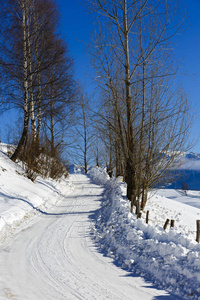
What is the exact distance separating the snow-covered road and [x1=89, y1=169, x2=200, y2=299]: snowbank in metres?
0.22

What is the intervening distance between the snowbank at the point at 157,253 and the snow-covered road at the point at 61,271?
223mm

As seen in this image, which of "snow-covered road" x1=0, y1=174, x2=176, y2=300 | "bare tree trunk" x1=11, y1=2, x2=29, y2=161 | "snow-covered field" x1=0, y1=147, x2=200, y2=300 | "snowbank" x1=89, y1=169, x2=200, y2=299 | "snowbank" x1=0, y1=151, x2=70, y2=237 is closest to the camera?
"snow-covered road" x1=0, y1=174, x2=176, y2=300

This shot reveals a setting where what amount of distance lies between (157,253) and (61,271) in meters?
1.67

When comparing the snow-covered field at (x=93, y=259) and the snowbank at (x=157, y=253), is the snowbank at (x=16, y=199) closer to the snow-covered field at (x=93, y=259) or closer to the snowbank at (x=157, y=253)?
the snow-covered field at (x=93, y=259)

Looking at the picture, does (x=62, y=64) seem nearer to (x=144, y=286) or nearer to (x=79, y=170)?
(x=144, y=286)

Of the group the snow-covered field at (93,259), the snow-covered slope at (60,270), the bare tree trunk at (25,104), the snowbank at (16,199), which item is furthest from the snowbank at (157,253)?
the bare tree trunk at (25,104)

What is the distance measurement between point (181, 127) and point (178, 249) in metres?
6.03

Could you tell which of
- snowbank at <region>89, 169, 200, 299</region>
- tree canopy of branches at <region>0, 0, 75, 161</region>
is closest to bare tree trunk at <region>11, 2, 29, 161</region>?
tree canopy of branches at <region>0, 0, 75, 161</region>

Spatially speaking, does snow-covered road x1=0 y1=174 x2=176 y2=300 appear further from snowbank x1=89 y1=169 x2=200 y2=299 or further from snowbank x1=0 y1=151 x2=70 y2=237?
snowbank x1=0 y1=151 x2=70 y2=237

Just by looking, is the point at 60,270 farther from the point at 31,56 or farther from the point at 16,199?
the point at 31,56

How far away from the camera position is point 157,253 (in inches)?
179

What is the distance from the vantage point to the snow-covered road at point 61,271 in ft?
11.1

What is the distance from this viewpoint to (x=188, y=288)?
3529 millimetres

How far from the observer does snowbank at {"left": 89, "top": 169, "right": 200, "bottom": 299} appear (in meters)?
3.70
